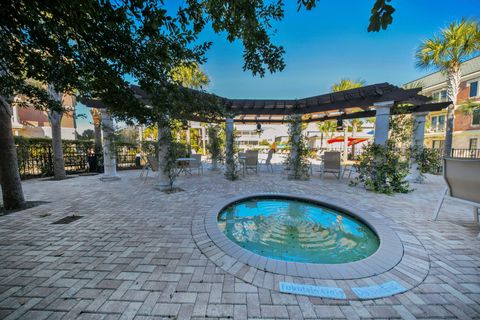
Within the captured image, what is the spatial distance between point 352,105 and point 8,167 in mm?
9675

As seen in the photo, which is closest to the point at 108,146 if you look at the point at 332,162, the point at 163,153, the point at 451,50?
the point at 163,153

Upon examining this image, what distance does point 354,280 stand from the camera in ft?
6.41

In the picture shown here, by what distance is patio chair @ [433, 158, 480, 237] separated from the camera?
295 cm

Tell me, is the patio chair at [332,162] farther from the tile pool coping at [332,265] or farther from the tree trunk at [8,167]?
the tree trunk at [8,167]

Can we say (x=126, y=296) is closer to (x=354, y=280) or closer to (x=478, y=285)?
(x=354, y=280)

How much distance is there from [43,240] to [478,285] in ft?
18.3

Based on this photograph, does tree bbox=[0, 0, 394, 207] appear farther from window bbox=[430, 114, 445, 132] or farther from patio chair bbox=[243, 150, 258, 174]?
window bbox=[430, 114, 445, 132]

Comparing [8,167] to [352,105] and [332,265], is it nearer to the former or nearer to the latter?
[332,265]

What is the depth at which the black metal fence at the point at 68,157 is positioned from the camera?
23.0 feet

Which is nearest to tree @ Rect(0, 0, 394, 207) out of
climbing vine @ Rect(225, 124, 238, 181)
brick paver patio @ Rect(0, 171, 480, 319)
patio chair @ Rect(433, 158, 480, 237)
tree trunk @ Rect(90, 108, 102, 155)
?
brick paver patio @ Rect(0, 171, 480, 319)

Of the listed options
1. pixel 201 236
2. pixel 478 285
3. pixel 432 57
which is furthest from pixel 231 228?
pixel 432 57

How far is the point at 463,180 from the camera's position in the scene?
3.12 m

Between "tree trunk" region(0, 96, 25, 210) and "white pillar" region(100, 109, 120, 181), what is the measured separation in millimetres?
2823

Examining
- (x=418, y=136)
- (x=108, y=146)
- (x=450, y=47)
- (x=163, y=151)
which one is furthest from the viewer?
(x=450, y=47)
